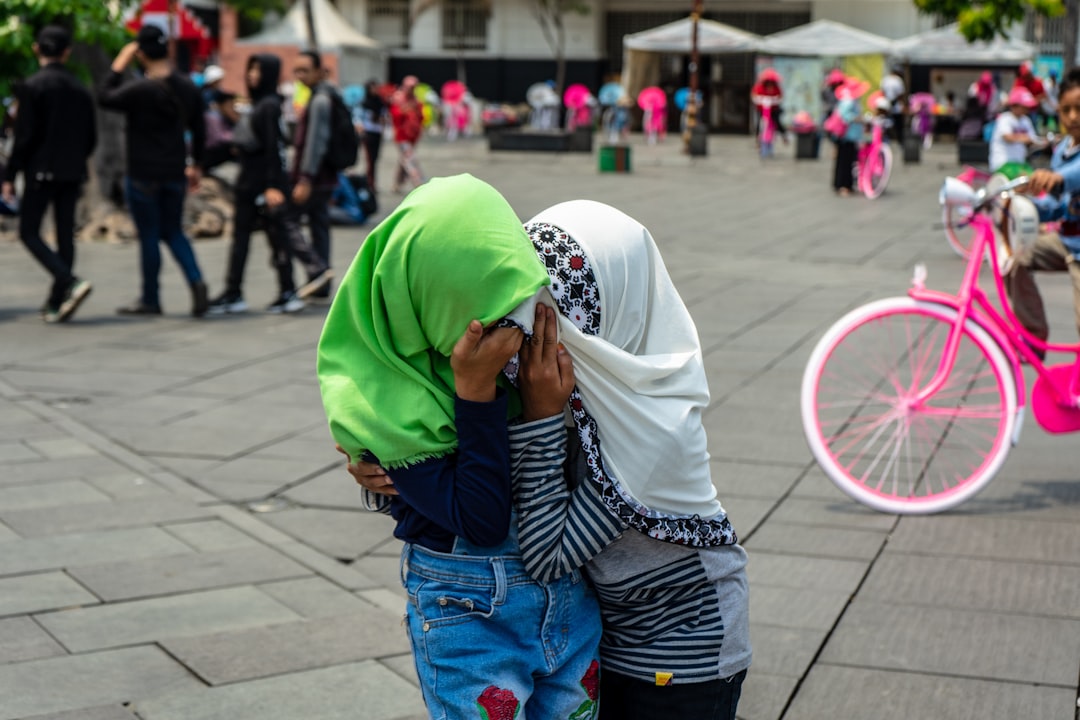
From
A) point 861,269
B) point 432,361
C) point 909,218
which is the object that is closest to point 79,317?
point 861,269

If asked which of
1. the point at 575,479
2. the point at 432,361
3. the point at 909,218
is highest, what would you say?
the point at 432,361

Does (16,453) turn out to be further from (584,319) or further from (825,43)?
(825,43)

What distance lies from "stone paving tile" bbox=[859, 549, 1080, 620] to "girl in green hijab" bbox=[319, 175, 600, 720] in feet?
7.57

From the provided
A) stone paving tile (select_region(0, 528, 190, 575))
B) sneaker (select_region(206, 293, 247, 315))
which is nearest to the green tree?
sneaker (select_region(206, 293, 247, 315))

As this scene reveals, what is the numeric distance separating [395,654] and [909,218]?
13772 mm

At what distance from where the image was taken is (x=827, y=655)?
3803mm

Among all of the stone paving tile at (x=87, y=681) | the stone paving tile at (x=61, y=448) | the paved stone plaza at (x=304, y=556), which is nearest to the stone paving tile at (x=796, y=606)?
the paved stone plaza at (x=304, y=556)

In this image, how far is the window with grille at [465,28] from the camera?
4731 centimetres

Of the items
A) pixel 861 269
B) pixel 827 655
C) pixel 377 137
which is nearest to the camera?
pixel 827 655

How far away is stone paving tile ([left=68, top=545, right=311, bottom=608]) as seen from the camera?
4.42 m

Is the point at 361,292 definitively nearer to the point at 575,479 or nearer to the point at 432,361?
the point at 432,361

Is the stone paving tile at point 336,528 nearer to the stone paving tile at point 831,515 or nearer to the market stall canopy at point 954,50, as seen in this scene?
the stone paving tile at point 831,515

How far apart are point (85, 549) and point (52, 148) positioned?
5132 millimetres

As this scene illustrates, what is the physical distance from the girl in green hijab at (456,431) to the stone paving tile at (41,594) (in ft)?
7.87
